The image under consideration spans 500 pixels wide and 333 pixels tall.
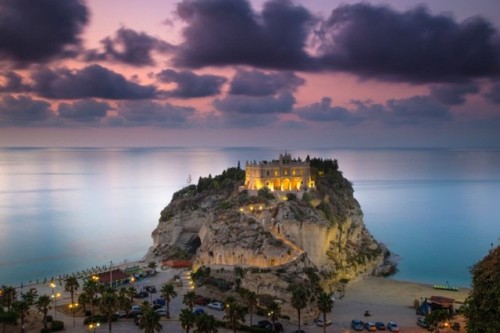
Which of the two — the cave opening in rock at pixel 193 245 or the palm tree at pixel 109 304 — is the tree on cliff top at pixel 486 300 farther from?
the cave opening in rock at pixel 193 245

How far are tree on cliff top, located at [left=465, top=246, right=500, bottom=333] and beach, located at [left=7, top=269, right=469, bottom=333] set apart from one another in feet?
54.5

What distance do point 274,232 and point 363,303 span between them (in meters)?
14.9

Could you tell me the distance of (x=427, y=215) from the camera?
5595 inches

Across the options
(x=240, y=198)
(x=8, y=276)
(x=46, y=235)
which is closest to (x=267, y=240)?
(x=240, y=198)

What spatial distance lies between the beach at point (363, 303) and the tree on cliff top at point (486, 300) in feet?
54.5

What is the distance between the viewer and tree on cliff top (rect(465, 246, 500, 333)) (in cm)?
3134

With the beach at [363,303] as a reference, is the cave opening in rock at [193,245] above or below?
above

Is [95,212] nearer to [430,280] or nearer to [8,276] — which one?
[8,276]

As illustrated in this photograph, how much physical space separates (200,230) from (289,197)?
15349 mm

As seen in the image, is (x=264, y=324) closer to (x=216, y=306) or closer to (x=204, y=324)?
(x=216, y=306)

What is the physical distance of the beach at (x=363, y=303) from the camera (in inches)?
1934

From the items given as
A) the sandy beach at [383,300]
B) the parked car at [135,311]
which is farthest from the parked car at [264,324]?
the parked car at [135,311]

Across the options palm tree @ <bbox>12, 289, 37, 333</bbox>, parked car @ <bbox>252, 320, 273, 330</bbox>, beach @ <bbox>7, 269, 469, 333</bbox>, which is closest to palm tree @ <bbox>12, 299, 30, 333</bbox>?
palm tree @ <bbox>12, 289, 37, 333</bbox>

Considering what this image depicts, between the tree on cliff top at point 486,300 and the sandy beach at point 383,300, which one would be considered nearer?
the tree on cliff top at point 486,300
